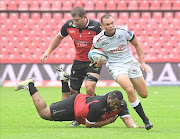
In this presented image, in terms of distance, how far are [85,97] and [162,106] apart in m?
5.36

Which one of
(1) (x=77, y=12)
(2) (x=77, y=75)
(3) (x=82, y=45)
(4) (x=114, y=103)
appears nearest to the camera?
(4) (x=114, y=103)

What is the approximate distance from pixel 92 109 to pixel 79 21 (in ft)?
6.77

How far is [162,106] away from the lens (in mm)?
13875

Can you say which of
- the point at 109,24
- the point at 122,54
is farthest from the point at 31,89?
the point at 109,24

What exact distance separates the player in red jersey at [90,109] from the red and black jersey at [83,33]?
150 cm

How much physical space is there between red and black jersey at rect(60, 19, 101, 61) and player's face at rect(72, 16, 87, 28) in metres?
0.19

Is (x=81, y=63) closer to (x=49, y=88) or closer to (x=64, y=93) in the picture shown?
(x=64, y=93)

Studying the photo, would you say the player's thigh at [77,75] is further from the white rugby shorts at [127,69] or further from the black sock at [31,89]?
the white rugby shorts at [127,69]

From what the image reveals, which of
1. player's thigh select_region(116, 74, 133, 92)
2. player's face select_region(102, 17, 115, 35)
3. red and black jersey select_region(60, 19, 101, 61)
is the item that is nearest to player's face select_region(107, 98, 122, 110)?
player's thigh select_region(116, 74, 133, 92)

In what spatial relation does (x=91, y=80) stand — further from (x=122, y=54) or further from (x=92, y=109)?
(x=92, y=109)

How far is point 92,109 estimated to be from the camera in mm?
8352

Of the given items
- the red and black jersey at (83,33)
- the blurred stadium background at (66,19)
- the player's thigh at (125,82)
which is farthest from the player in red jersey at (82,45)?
the blurred stadium background at (66,19)

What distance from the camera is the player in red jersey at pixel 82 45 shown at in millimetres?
9906

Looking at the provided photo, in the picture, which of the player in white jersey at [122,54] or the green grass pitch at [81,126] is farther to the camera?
the player in white jersey at [122,54]
